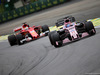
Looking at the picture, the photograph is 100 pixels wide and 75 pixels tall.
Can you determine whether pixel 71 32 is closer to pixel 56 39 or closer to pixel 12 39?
pixel 56 39

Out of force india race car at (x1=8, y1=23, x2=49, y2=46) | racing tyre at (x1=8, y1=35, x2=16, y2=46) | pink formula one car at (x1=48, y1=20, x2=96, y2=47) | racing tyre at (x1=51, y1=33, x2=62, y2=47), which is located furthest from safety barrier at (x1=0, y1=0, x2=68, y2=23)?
racing tyre at (x1=51, y1=33, x2=62, y2=47)

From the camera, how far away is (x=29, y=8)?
3778cm

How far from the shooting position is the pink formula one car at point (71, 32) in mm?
10337

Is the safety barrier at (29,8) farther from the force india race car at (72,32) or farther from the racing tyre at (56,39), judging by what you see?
the racing tyre at (56,39)

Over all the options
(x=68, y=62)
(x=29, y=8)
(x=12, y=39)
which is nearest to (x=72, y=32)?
(x=68, y=62)

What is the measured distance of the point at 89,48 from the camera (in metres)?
8.71

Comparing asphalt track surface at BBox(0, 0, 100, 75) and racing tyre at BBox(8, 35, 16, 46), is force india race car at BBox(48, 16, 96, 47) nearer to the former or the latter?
asphalt track surface at BBox(0, 0, 100, 75)

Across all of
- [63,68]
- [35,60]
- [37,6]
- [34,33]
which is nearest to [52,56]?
[35,60]

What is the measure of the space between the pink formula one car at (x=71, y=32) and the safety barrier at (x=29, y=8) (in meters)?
25.3

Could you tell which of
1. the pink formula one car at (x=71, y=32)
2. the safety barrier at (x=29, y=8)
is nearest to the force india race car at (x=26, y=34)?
the pink formula one car at (x=71, y=32)

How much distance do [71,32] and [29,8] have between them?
91.9 feet

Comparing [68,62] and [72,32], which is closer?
[68,62]

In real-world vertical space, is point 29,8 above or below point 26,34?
below

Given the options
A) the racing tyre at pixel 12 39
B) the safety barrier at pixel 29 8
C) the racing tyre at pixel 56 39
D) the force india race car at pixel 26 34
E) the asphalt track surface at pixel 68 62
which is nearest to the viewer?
the asphalt track surface at pixel 68 62
